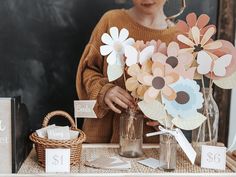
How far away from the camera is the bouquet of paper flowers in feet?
3.56

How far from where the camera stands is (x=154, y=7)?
1.36 m

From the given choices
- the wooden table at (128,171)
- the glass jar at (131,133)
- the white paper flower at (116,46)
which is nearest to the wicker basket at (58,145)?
the wooden table at (128,171)

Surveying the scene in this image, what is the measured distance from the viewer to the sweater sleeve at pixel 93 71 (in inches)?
52.9

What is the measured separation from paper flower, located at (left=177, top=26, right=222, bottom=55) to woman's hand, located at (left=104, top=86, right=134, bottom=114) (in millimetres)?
263

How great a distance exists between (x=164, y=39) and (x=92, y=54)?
279 mm

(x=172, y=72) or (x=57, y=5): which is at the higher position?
(x=57, y=5)

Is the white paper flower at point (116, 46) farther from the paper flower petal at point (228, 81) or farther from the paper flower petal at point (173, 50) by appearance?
the paper flower petal at point (228, 81)

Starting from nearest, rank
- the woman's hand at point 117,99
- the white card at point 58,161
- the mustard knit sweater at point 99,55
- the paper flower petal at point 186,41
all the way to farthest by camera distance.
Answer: the white card at point 58,161
the paper flower petal at point 186,41
the woman's hand at point 117,99
the mustard knit sweater at point 99,55

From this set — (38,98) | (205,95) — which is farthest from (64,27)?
(205,95)

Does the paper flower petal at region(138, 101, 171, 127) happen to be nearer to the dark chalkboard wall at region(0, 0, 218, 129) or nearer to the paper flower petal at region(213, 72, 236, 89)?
the paper flower petal at region(213, 72, 236, 89)

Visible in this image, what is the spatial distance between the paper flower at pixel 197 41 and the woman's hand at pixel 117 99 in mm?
263

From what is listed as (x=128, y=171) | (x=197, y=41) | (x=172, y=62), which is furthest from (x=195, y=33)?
(x=128, y=171)

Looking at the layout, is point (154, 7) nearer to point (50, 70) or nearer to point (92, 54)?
point (92, 54)

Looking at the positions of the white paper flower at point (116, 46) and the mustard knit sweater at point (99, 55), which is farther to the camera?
the mustard knit sweater at point (99, 55)
